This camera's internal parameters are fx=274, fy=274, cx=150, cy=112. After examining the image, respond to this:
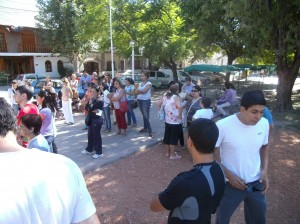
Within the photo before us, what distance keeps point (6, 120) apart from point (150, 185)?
3675 mm

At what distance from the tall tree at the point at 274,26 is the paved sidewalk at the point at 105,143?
4.52 m

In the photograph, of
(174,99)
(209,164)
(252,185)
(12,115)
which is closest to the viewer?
(12,115)

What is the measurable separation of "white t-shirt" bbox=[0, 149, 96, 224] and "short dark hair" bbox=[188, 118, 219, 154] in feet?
3.05

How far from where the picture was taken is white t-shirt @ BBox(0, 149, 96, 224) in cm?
125

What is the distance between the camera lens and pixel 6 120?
1.50 m

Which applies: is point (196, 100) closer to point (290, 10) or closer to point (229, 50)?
point (290, 10)

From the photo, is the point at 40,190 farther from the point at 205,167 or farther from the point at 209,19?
the point at 209,19

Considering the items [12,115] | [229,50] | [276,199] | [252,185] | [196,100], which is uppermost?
[229,50]

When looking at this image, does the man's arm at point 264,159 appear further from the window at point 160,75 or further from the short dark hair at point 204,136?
the window at point 160,75

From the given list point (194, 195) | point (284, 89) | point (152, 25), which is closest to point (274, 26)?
point (284, 89)

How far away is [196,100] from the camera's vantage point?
6441 mm

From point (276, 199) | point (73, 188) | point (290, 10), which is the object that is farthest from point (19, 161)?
point (290, 10)

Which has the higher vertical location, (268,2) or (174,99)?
(268,2)

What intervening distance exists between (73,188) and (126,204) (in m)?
2.97
